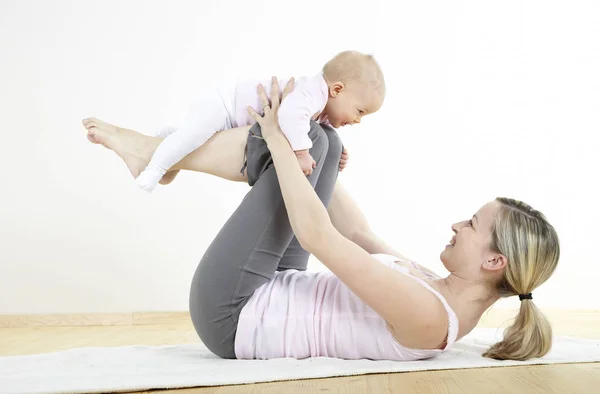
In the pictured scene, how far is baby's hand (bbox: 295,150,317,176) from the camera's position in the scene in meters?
1.74

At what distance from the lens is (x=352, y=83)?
201 cm

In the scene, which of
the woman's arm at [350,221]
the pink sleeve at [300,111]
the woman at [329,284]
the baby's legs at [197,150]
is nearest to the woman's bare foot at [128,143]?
the baby's legs at [197,150]

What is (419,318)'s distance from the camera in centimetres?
162

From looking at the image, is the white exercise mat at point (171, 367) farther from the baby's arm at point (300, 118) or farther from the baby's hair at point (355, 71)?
the baby's hair at point (355, 71)

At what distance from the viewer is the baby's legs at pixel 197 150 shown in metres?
1.93

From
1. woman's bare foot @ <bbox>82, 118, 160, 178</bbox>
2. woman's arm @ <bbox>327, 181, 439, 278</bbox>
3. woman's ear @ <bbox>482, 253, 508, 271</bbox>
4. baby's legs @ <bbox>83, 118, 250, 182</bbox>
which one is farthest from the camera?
woman's arm @ <bbox>327, 181, 439, 278</bbox>

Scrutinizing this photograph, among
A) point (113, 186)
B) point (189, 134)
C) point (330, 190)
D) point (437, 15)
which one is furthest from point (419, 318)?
point (437, 15)

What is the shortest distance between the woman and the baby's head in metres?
0.15

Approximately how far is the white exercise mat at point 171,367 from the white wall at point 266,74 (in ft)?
6.39

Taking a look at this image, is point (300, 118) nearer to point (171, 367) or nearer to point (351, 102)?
point (351, 102)

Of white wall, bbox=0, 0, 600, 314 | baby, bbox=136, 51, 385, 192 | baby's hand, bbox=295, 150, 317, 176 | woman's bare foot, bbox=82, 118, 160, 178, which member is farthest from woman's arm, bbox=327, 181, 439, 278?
white wall, bbox=0, 0, 600, 314

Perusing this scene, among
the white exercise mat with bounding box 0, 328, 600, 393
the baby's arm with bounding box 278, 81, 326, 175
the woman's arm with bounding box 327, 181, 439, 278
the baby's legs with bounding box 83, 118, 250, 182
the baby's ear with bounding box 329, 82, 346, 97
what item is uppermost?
the baby's ear with bounding box 329, 82, 346, 97

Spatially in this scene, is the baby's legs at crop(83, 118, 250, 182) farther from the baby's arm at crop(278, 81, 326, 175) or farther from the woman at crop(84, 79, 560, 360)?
the baby's arm at crop(278, 81, 326, 175)

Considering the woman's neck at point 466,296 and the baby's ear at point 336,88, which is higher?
the baby's ear at point 336,88
